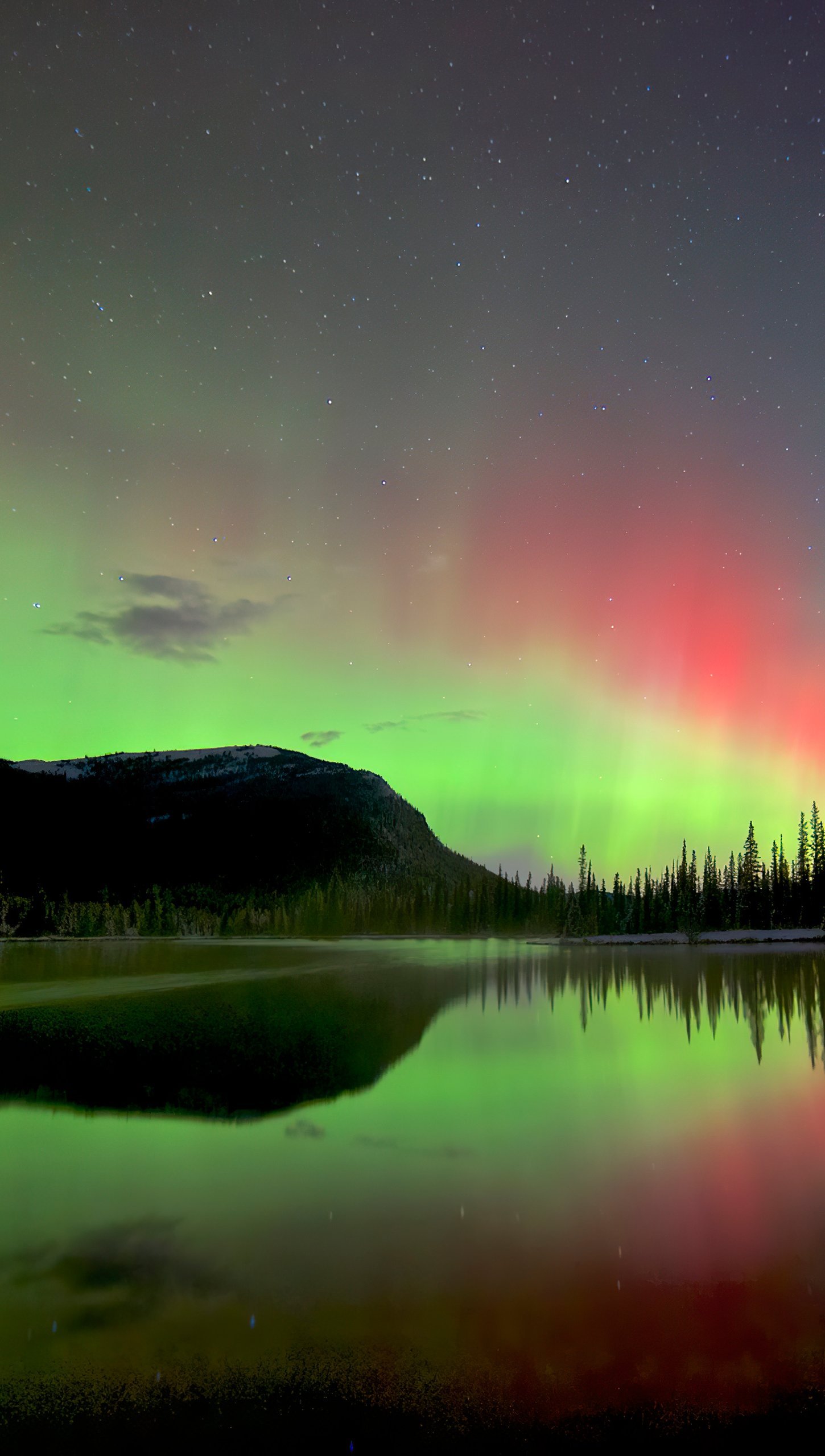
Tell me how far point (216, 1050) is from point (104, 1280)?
47.3 ft

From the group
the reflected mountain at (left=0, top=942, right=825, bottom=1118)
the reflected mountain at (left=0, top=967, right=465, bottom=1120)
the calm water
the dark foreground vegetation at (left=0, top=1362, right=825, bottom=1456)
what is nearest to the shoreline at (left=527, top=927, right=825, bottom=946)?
the reflected mountain at (left=0, top=942, right=825, bottom=1118)

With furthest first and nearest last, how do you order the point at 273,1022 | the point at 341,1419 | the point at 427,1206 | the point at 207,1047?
the point at 273,1022
the point at 207,1047
the point at 427,1206
the point at 341,1419

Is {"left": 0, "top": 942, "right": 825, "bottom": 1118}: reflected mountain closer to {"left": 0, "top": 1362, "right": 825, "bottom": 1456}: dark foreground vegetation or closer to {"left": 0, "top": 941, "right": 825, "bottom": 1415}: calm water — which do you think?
{"left": 0, "top": 941, "right": 825, "bottom": 1415}: calm water

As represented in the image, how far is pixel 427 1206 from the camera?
36.1ft

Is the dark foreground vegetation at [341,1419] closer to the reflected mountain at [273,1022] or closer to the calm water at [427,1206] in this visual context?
the calm water at [427,1206]

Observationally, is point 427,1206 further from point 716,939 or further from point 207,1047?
point 716,939

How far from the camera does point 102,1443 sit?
236 inches

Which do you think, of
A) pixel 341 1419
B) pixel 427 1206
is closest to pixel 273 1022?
pixel 427 1206

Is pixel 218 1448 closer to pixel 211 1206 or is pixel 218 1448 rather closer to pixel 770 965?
pixel 211 1206

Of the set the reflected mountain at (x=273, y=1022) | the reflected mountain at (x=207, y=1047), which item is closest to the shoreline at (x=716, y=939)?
the reflected mountain at (x=273, y=1022)

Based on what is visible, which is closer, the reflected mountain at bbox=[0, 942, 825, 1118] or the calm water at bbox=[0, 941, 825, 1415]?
the calm water at bbox=[0, 941, 825, 1415]

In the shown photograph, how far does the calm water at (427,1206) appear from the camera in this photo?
7246mm

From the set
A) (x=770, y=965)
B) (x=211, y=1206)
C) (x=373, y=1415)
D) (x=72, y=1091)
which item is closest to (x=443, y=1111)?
(x=211, y=1206)

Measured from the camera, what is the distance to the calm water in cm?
725
